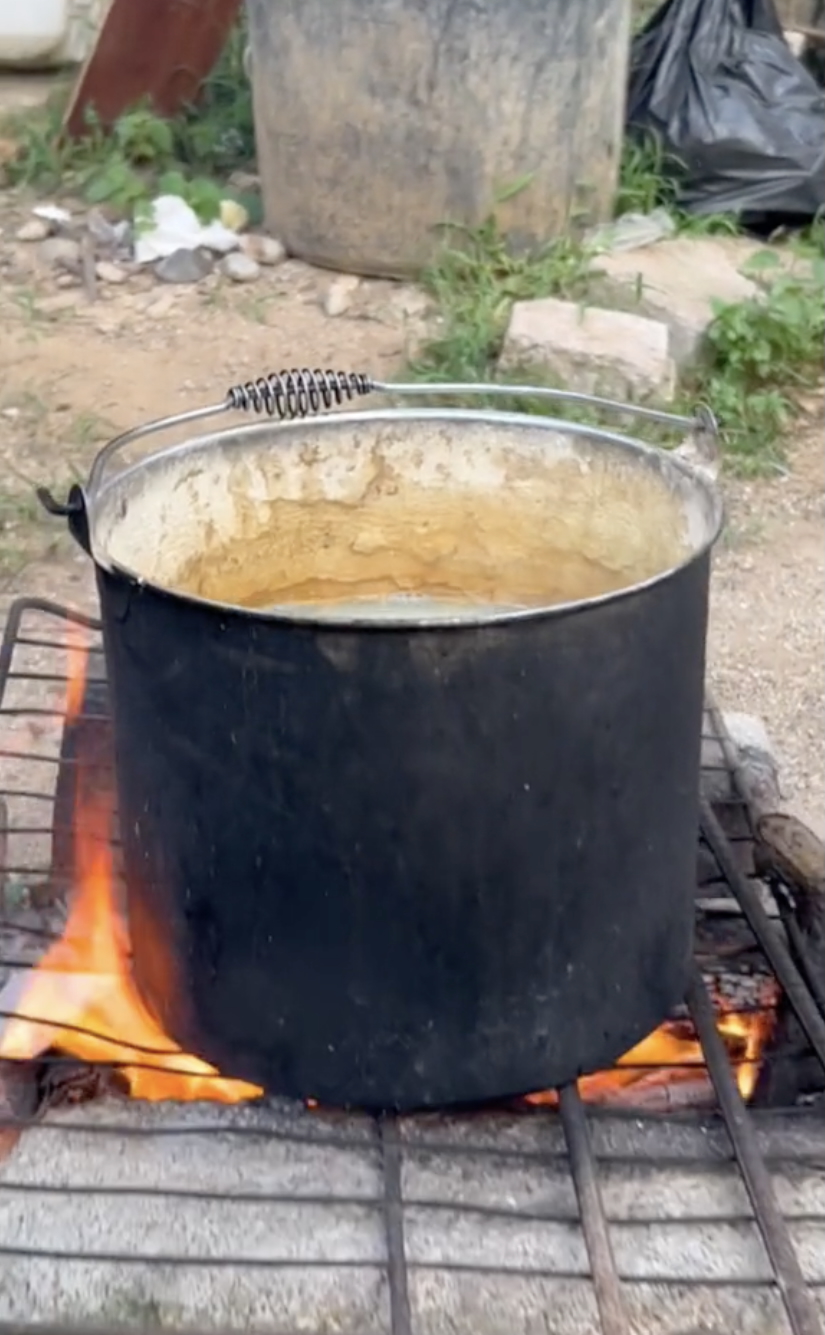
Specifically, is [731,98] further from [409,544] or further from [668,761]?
[668,761]

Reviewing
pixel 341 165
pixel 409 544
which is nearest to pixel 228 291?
pixel 341 165

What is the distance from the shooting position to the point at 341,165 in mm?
4652

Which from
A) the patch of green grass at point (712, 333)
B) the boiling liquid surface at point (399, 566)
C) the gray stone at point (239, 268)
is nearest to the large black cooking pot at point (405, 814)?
the boiling liquid surface at point (399, 566)

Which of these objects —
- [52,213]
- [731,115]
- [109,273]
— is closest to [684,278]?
[731,115]

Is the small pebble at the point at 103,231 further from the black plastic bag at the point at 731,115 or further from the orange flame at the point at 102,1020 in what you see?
the orange flame at the point at 102,1020

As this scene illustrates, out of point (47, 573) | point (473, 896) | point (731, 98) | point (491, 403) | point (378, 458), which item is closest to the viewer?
point (473, 896)

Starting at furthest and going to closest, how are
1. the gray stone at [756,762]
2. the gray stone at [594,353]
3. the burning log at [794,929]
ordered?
1. the gray stone at [594,353]
2. the gray stone at [756,762]
3. the burning log at [794,929]

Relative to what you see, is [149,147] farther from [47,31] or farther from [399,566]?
[399,566]

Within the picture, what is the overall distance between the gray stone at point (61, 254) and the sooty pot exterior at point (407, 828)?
351cm

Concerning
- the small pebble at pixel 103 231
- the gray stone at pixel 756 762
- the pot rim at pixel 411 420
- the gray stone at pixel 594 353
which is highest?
the pot rim at pixel 411 420

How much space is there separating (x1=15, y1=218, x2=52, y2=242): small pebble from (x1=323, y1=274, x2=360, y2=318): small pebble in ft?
2.71

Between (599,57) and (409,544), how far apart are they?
300 centimetres

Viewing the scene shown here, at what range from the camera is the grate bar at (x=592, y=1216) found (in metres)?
1.39

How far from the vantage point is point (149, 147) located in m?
5.29
